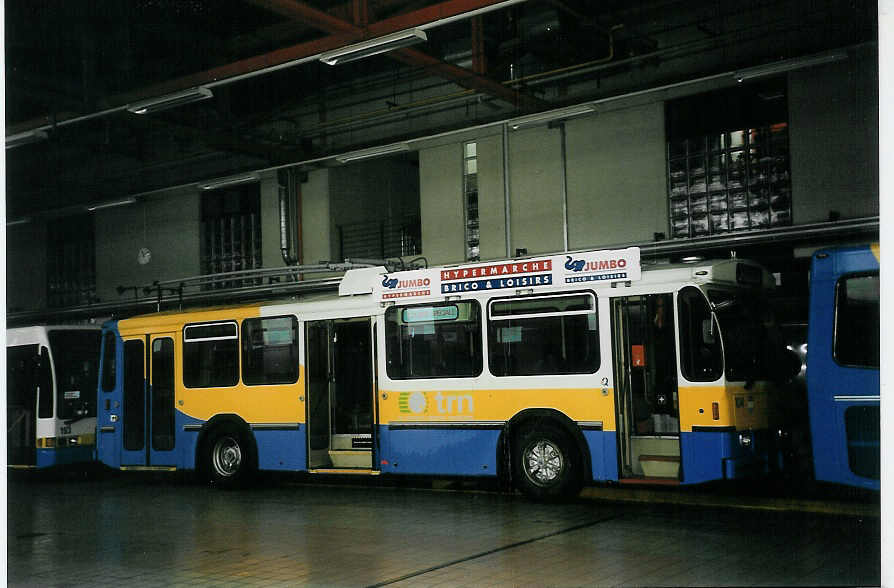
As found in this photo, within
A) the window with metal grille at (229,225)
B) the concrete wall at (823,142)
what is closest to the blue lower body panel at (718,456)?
the concrete wall at (823,142)

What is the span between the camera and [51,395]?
55.0 ft

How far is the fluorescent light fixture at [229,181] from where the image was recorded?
15820mm

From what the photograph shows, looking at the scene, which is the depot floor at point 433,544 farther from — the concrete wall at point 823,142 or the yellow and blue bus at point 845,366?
the concrete wall at point 823,142

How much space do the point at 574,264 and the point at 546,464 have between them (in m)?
2.57

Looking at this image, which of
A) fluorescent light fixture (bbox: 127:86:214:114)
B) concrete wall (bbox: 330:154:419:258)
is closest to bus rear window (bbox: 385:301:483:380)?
fluorescent light fixture (bbox: 127:86:214:114)

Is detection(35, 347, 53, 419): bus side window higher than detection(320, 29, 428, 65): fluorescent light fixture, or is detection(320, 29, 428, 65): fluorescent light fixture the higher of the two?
detection(320, 29, 428, 65): fluorescent light fixture

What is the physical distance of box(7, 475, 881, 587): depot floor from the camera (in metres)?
7.41

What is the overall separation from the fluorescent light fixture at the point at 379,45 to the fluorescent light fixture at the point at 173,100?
2.12m

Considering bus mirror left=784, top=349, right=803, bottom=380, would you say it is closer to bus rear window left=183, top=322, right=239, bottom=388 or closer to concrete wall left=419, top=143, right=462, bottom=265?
concrete wall left=419, top=143, right=462, bottom=265

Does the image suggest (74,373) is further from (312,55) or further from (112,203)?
(312,55)

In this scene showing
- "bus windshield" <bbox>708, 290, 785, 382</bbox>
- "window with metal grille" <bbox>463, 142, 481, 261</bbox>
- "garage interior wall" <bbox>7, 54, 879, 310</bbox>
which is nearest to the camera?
"bus windshield" <bbox>708, 290, 785, 382</bbox>

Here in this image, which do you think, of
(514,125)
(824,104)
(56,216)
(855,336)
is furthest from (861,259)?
(56,216)

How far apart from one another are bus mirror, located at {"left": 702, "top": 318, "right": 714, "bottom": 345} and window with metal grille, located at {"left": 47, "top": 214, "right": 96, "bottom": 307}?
1199 centimetres

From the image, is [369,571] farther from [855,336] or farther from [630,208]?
[630,208]
